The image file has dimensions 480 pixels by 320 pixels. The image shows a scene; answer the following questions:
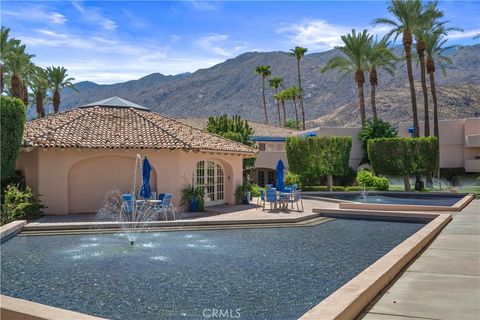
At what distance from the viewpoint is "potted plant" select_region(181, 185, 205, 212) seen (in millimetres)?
21328

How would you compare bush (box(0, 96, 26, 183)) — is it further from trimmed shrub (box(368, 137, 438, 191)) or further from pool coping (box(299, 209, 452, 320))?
trimmed shrub (box(368, 137, 438, 191))

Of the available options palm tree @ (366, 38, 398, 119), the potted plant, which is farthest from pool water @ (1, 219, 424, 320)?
palm tree @ (366, 38, 398, 119)

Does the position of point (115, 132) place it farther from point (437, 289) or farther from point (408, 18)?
point (408, 18)

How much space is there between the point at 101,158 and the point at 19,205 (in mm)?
4511

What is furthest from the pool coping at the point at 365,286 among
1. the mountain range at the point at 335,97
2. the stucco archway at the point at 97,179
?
the mountain range at the point at 335,97

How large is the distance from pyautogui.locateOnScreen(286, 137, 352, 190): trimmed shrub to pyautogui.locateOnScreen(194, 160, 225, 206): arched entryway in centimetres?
1358

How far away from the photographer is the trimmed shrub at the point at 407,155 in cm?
3519

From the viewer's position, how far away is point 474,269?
337 inches

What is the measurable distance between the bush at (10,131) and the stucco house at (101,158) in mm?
894

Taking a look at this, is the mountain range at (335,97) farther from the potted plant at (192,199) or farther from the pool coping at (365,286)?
the pool coping at (365,286)

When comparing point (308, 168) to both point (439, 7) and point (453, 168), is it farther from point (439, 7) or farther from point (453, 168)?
point (453, 168)

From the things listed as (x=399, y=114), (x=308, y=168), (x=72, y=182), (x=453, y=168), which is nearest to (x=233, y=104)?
(x=399, y=114)

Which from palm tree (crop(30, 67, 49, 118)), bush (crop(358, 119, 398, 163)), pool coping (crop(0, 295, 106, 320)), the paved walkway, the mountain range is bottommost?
the paved walkway

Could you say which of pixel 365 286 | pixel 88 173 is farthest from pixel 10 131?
pixel 365 286
